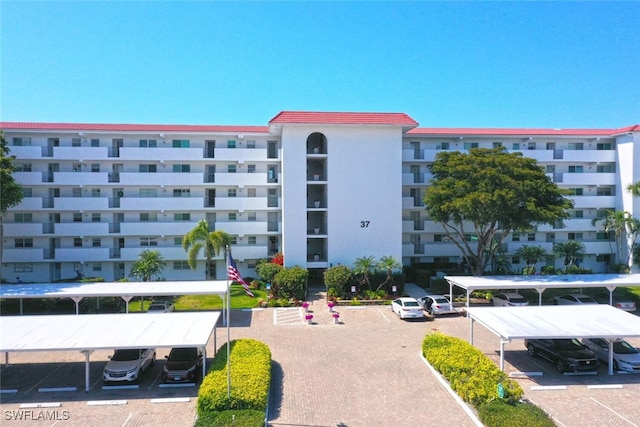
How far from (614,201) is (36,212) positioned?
2155 inches

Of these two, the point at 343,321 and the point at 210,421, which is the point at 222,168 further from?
the point at 210,421

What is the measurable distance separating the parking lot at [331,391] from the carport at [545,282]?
174 inches

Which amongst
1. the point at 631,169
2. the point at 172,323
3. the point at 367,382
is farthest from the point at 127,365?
the point at 631,169

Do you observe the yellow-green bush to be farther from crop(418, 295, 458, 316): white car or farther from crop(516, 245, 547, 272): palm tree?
crop(516, 245, 547, 272): palm tree

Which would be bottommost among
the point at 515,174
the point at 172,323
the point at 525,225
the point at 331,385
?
the point at 331,385

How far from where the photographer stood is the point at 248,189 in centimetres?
3797

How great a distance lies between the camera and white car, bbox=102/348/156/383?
1603cm

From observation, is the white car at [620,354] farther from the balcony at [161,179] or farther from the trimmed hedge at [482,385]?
the balcony at [161,179]

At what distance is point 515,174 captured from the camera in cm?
2938

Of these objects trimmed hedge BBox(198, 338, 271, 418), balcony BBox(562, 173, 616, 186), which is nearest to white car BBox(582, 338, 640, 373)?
trimmed hedge BBox(198, 338, 271, 418)

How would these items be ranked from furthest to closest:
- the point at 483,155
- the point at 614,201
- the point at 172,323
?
1. the point at 614,201
2. the point at 483,155
3. the point at 172,323

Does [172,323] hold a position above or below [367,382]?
above

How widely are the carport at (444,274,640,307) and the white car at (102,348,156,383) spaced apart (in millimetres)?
18658

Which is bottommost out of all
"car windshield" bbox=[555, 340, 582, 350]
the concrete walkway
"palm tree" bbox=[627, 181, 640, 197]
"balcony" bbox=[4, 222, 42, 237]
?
the concrete walkway
